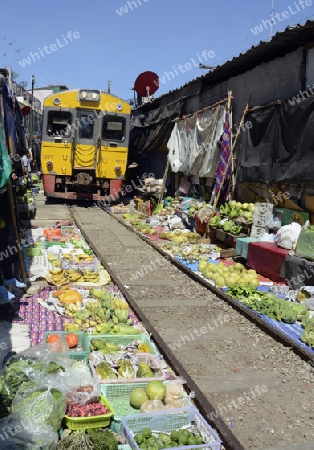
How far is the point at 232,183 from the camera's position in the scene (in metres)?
12.5

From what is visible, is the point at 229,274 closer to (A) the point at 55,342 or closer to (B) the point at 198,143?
(A) the point at 55,342

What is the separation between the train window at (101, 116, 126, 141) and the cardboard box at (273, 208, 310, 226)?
9011 mm

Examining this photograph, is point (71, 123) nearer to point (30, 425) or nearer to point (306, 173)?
point (306, 173)

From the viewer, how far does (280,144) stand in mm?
9781

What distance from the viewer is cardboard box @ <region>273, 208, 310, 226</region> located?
30.5 feet

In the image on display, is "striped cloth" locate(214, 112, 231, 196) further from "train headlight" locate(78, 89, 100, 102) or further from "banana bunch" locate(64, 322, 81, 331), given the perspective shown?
"banana bunch" locate(64, 322, 81, 331)

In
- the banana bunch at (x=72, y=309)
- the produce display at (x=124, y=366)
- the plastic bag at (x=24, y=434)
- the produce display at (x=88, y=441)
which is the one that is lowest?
the banana bunch at (x=72, y=309)

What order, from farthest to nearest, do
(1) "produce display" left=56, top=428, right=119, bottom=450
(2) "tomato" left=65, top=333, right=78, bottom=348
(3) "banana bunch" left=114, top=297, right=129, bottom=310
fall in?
(3) "banana bunch" left=114, top=297, right=129, bottom=310, (2) "tomato" left=65, top=333, right=78, bottom=348, (1) "produce display" left=56, top=428, right=119, bottom=450

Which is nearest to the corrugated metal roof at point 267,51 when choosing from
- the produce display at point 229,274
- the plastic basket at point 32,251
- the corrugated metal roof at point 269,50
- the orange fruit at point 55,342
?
the corrugated metal roof at point 269,50

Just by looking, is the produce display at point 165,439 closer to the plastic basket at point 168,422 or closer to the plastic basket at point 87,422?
the plastic basket at point 168,422

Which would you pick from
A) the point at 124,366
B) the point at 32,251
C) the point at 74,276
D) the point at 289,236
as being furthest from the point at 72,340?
the point at 32,251

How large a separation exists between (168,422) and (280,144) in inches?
281

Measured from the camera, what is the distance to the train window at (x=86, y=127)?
1747 centimetres

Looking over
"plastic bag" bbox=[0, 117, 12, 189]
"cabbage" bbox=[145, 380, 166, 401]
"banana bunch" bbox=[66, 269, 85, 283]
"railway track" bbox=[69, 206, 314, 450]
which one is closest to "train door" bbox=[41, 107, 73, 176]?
"railway track" bbox=[69, 206, 314, 450]
